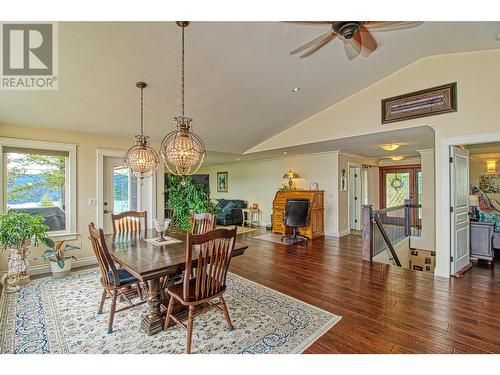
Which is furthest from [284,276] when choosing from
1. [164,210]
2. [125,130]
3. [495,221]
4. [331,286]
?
[495,221]

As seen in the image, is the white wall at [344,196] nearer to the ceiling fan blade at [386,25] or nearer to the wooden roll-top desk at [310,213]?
the wooden roll-top desk at [310,213]

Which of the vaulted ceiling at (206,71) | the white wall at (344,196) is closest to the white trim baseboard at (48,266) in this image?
the vaulted ceiling at (206,71)

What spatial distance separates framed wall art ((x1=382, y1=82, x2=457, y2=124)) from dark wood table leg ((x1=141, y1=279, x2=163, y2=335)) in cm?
425

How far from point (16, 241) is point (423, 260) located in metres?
7.70

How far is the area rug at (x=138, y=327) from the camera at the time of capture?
1.98 meters

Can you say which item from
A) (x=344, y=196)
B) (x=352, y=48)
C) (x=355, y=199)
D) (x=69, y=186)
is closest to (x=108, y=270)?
(x=69, y=186)

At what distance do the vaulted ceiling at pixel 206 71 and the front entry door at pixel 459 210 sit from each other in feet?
5.22

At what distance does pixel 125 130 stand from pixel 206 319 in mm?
3619

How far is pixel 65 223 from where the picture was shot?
162 inches

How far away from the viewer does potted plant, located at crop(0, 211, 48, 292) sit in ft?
10.2

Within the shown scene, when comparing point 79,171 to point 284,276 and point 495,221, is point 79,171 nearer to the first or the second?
point 284,276

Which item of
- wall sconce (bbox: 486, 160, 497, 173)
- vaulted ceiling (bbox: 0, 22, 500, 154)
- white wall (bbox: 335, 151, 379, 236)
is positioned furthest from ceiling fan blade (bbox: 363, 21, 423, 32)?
wall sconce (bbox: 486, 160, 497, 173)

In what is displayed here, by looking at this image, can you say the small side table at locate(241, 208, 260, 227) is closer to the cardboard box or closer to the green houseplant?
the green houseplant
